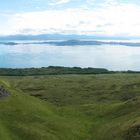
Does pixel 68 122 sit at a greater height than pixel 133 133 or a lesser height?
lesser

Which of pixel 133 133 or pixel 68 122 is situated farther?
pixel 68 122

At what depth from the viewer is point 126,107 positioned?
83.0 m

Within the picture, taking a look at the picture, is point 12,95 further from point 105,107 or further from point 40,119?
point 105,107

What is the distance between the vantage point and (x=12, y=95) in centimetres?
8381

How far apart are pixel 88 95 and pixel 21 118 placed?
7927 cm

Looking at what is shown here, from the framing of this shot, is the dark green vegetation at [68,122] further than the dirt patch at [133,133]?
Yes

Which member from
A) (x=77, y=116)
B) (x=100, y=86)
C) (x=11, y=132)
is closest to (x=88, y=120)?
(x=77, y=116)

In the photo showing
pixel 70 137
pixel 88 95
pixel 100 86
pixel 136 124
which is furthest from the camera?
pixel 100 86

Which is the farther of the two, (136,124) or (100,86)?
(100,86)

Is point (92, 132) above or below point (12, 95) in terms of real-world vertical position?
below

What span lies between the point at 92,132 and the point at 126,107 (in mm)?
15243

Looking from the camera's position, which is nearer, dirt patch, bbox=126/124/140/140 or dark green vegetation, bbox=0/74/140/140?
dirt patch, bbox=126/124/140/140

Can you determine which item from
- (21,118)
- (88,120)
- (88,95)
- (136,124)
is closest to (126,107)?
(88,120)

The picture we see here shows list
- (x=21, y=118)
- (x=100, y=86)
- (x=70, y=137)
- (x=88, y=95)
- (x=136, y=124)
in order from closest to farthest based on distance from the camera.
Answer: (x=136, y=124) → (x=70, y=137) → (x=21, y=118) → (x=88, y=95) → (x=100, y=86)
